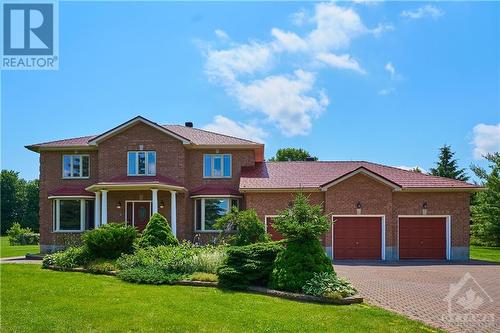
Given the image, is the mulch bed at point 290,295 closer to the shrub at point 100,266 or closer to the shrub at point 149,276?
the shrub at point 149,276

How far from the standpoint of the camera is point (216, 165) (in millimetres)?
26766

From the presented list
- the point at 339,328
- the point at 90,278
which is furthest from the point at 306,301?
the point at 90,278

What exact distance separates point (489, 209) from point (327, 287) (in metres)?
28.2

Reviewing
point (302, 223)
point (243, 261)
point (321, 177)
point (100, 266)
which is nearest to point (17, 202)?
point (321, 177)

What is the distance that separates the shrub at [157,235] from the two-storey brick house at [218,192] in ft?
12.6

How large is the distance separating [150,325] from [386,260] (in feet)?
56.5

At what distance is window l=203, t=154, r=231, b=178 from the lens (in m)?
26.7

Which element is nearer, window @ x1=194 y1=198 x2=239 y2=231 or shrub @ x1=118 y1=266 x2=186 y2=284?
shrub @ x1=118 y1=266 x2=186 y2=284

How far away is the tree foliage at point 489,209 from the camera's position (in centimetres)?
3494

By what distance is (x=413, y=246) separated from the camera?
24578 mm

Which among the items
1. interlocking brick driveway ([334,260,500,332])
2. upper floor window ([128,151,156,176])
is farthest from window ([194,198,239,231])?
interlocking brick driveway ([334,260,500,332])

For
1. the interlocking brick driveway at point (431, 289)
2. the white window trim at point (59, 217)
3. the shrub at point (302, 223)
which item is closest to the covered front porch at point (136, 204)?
the white window trim at point (59, 217)

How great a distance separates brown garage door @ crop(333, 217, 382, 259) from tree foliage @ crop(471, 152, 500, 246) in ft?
48.3

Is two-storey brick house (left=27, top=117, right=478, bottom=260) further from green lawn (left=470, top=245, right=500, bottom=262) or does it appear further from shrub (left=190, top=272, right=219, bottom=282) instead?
shrub (left=190, top=272, right=219, bottom=282)
